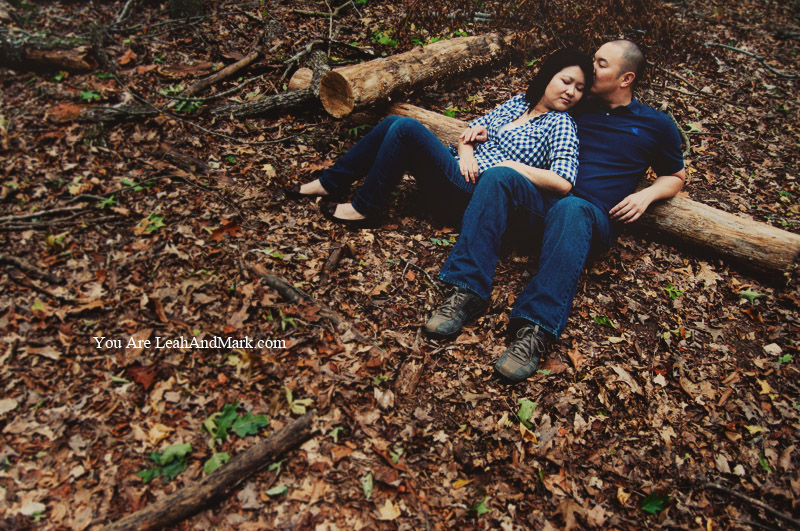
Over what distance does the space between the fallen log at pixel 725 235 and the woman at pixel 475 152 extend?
53.3 inches

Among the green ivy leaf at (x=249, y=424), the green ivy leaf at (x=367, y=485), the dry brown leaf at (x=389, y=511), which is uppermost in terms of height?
the green ivy leaf at (x=249, y=424)

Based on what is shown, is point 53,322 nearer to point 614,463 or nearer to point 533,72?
point 614,463

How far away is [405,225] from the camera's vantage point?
4254 millimetres

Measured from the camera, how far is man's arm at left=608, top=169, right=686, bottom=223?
3.70 metres

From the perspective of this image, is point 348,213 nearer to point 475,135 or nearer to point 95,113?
point 475,135

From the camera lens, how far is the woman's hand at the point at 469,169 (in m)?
3.81

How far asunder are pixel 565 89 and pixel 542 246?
1.47 metres

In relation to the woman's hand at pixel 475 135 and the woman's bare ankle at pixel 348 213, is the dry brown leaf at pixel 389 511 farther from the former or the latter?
the woman's hand at pixel 475 135

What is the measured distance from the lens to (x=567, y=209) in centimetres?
341

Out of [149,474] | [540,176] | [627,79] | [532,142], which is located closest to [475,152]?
[532,142]

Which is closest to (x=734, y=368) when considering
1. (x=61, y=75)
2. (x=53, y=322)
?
(x=53, y=322)

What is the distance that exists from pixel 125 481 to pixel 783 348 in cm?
511

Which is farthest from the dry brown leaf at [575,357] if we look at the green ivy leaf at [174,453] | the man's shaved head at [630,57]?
the green ivy leaf at [174,453]

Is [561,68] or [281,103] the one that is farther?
[281,103]
